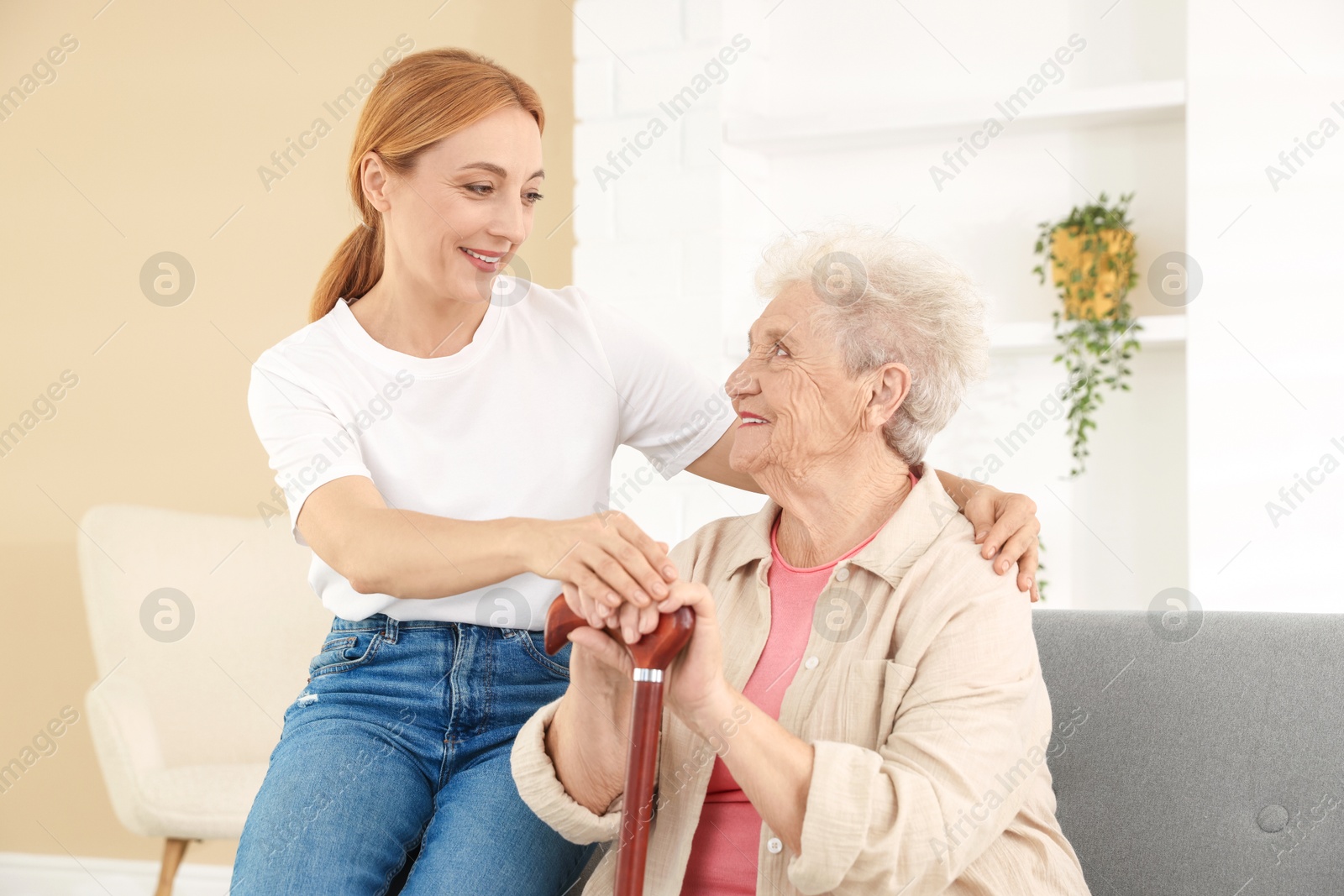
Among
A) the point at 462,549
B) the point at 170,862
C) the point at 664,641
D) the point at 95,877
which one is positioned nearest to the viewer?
the point at 664,641

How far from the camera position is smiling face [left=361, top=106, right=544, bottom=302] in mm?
1627

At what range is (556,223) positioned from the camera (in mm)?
3160

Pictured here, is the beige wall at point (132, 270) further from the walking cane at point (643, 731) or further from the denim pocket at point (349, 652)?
the walking cane at point (643, 731)

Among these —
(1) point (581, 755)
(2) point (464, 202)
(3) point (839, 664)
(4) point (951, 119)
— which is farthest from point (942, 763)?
(4) point (951, 119)

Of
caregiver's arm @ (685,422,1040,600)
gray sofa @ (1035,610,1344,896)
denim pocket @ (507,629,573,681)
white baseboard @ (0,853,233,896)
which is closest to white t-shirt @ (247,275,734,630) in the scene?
denim pocket @ (507,629,573,681)

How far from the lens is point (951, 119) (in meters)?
2.79

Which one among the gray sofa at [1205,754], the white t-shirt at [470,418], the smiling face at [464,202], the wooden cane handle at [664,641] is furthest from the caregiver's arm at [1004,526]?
the smiling face at [464,202]

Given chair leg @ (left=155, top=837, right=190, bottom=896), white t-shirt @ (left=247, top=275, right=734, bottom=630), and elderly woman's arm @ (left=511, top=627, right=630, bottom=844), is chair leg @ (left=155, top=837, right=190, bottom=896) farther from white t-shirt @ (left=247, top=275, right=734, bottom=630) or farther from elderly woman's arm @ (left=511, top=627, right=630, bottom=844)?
elderly woman's arm @ (left=511, top=627, right=630, bottom=844)

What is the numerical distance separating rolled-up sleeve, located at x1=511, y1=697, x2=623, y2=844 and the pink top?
112mm

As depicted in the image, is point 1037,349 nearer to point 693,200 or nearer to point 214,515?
point 693,200

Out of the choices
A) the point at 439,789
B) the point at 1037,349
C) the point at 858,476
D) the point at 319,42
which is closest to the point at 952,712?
the point at 858,476

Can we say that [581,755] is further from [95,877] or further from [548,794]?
[95,877]

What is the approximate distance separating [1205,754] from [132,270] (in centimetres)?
303

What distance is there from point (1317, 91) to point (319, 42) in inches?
100
